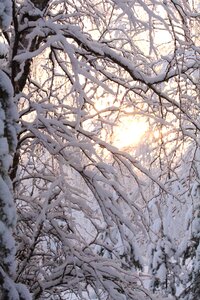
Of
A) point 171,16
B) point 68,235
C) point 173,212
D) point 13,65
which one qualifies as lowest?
point 68,235

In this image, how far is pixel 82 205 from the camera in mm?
3719

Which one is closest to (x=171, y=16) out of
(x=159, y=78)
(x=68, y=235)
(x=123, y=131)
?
(x=159, y=78)

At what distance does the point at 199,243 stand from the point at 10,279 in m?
5.19

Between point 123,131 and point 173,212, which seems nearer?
point 123,131

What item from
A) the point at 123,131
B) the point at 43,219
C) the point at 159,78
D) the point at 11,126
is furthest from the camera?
the point at 123,131

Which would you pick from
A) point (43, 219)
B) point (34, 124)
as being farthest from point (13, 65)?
point (43, 219)

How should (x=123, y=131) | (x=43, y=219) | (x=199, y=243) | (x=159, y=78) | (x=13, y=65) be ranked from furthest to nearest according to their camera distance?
(x=199, y=243), (x=123, y=131), (x=159, y=78), (x=13, y=65), (x=43, y=219)

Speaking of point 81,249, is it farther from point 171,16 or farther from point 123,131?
point 171,16

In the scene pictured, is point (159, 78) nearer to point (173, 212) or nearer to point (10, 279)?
point (10, 279)

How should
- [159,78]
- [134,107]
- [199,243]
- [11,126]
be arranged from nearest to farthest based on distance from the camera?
[11,126]
[159,78]
[134,107]
[199,243]

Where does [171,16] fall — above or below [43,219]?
above

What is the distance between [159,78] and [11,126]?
1516 mm

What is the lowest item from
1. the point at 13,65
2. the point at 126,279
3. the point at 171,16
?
the point at 126,279

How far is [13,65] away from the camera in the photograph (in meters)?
3.26
